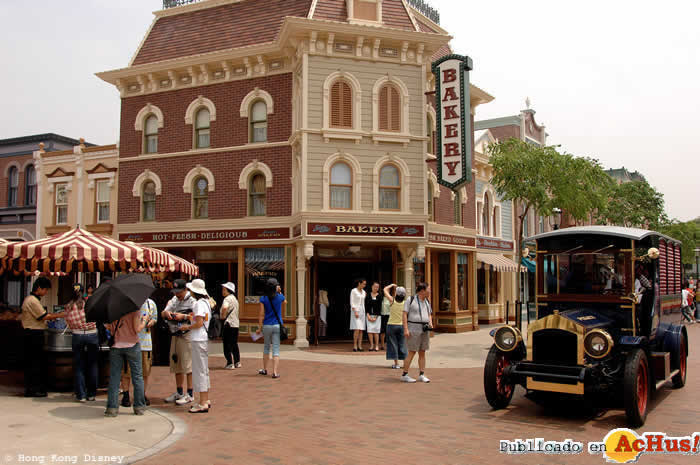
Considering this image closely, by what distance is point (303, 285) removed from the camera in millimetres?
17328

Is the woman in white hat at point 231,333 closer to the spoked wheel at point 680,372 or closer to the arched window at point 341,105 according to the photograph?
the arched window at point 341,105

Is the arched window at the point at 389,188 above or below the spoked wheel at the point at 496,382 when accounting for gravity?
above

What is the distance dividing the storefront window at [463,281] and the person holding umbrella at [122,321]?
49.8ft

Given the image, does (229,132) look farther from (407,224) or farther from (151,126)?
(407,224)

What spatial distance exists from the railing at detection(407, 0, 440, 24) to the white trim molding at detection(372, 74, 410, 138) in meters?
4.49

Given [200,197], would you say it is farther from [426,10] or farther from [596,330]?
[596,330]

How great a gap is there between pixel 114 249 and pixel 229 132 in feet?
29.9

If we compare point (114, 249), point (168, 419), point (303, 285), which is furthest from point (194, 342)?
point (303, 285)

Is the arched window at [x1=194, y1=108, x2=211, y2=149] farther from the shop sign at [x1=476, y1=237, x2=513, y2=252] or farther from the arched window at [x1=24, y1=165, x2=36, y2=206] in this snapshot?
the shop sign at [x1=476, y1=237, x2=513, y2=252]

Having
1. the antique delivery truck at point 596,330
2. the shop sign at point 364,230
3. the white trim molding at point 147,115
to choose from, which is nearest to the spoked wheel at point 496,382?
the antique delivery truck at point 596,330

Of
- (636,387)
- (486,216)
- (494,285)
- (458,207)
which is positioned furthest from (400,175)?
(494,285)

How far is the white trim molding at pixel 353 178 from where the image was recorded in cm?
1717

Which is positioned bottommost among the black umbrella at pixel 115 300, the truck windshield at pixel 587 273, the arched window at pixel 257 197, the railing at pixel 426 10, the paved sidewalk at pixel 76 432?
the paved sidewalk at pixel 76 432

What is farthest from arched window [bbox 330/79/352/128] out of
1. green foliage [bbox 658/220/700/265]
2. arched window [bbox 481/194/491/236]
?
green foliage [bbox 658/220/700/265]
